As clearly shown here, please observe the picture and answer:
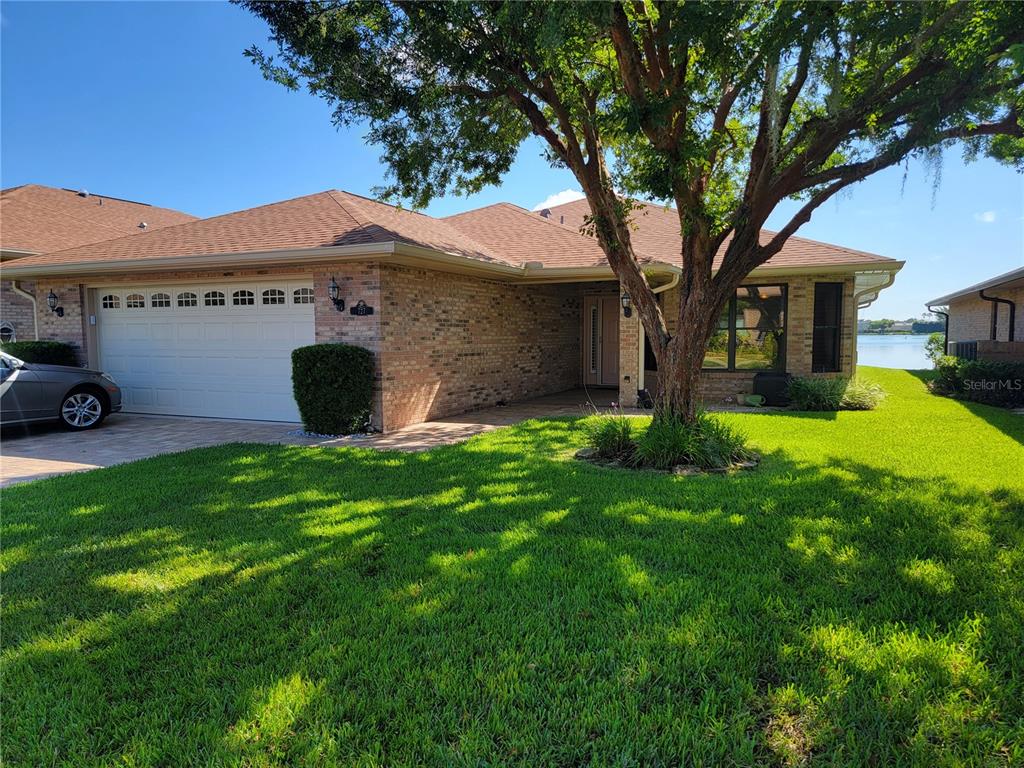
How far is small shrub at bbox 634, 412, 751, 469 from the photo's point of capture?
6.49 meters

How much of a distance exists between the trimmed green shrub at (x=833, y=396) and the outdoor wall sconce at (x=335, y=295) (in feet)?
27.9

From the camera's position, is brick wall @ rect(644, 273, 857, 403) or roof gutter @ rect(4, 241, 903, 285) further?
brick wall @ rect(644, 273, 857, 403)

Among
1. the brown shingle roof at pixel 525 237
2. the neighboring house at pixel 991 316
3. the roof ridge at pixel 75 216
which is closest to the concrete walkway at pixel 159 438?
the brown shingle roof at pixel 525 237

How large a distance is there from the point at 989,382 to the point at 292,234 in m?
13.7

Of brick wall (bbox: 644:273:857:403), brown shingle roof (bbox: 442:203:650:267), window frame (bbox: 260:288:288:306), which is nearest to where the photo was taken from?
window frame (bbox: 260:288:288:306)

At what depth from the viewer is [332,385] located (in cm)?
873

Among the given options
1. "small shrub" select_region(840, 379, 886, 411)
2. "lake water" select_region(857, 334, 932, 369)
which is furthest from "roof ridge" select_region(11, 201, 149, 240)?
"lake water" select_region(857, 334, 932, 369)

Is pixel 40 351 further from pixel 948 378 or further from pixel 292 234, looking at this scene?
pixel 948 378

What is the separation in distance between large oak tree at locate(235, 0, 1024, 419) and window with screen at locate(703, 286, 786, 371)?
14.9ft

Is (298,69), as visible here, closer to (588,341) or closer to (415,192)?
(415,192)

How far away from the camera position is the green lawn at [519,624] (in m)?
2.26

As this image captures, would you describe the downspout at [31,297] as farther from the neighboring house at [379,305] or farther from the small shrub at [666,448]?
the small shrub at [666,448]

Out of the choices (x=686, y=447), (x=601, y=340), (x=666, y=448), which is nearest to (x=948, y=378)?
(x=601, y=340)

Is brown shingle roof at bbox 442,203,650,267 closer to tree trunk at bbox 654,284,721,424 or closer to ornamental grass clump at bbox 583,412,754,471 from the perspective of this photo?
tree trunk at bbox 654,284,721,424
